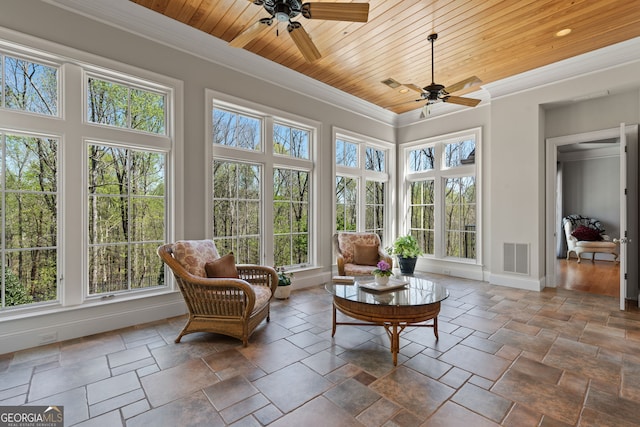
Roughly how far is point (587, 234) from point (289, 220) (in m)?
7.54

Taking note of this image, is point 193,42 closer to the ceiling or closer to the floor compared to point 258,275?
closer to the ceiling

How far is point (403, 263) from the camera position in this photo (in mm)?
5777

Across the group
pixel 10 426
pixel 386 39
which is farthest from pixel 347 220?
pixel 10 426

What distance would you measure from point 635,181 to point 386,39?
4137mm

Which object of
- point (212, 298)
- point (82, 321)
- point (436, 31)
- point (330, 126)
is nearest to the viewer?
point (212, 298)

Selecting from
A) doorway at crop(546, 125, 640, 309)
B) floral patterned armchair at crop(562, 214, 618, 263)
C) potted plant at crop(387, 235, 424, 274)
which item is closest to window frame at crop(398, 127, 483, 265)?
potted plant at crop(387, 235, 424, 274)

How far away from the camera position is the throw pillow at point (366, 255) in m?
4.87

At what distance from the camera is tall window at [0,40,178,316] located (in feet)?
9.07

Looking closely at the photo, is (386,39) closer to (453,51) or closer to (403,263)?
(453,51)

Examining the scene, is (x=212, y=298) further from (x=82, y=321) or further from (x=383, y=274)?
(x=383, y=274)

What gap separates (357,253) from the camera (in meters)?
4.94
